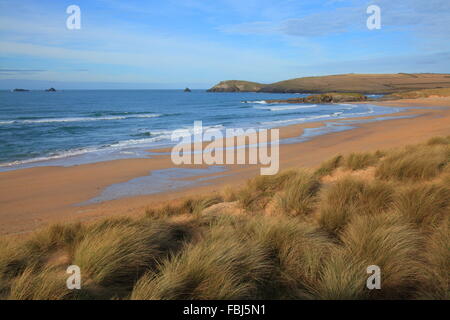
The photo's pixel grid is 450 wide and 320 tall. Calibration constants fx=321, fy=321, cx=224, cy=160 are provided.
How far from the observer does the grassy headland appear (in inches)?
125

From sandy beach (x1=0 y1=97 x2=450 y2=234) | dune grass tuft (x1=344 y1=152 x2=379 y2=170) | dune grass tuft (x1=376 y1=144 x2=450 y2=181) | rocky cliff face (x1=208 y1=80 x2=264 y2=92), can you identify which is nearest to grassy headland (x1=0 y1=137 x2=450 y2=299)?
dune grass tuft (x1=376 y1=144 x2=450 y2=181)

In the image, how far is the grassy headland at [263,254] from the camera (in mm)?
3166

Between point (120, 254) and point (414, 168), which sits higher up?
point (414, 168)

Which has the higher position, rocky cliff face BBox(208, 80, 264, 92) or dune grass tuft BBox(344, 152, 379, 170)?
rocky cliff face BBox(208, 80, 264, 92)

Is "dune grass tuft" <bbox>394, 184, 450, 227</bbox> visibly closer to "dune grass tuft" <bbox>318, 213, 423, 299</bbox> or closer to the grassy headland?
the grassy headland

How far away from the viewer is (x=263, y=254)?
3.84 metres

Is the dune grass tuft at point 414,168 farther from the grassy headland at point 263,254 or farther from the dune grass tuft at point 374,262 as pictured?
the dune grass tuft at point 374,262

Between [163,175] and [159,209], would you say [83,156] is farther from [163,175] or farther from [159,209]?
[159,209]

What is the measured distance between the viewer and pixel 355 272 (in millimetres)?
3244

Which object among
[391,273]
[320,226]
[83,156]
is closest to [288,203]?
[320,226]

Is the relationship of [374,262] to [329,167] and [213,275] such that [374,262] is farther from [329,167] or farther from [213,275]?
→ [329,167]

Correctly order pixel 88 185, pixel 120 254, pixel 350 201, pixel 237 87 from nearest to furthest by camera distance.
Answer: pixel 120 254, pixel 350 201, pixel 88 185, pixel 237 87

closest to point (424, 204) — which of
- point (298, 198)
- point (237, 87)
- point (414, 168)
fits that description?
point (298, 198)

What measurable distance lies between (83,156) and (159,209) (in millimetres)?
11026
